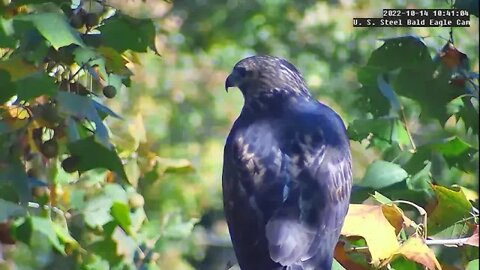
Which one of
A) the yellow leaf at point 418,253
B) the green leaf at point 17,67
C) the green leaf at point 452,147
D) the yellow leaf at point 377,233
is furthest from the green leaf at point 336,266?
the green leaf at point 17,67

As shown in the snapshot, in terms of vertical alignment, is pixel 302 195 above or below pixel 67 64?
below

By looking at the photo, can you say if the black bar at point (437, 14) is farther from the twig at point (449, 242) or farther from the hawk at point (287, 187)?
the twig at point (449, 242)

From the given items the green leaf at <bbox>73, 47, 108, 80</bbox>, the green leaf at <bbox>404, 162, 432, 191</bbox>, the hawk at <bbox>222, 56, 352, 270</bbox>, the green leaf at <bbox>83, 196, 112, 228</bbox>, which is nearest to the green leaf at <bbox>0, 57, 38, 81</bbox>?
the green leaf at <bbox>73, 47, 108, 80</bbox>

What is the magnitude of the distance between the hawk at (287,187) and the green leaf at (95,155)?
2.46 ft

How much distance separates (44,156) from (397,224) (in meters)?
0.92

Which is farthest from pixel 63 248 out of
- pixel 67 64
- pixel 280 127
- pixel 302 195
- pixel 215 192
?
pixel 215 192

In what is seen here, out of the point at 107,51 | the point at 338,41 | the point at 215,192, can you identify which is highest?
the point at 107,51

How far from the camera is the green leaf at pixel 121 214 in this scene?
2.92 m

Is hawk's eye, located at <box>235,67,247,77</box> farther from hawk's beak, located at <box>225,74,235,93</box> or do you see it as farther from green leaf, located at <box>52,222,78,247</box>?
green leaf, located at <box>52,222,78,247</box>

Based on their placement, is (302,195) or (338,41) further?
(338,41)

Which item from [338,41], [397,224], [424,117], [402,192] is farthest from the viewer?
[338,41]

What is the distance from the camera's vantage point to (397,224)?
274 centimetres

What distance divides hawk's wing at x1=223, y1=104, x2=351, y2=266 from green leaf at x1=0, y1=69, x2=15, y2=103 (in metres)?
0.79

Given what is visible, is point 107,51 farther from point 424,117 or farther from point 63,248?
point 424,117
